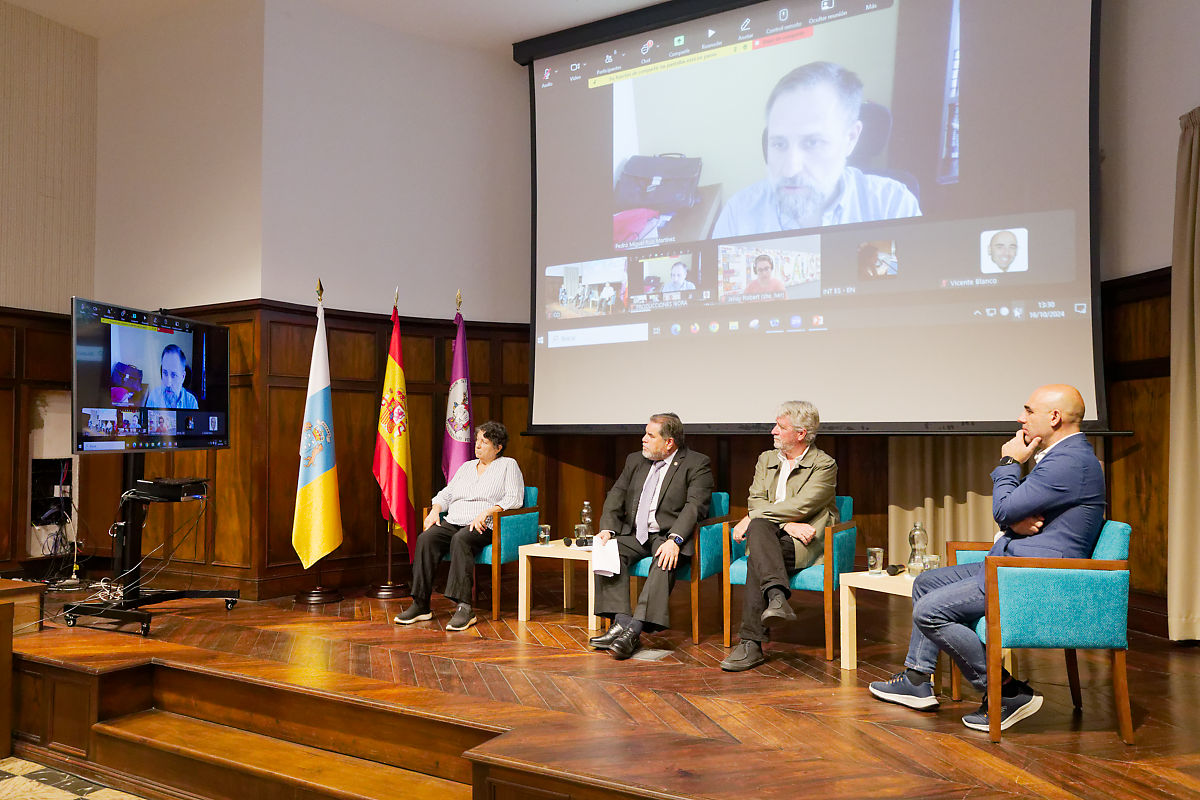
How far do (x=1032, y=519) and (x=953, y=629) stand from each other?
1.62 ft

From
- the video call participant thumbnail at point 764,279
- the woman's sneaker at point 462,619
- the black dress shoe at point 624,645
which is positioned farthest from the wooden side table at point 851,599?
the video call participant thumbnail at point 764,279

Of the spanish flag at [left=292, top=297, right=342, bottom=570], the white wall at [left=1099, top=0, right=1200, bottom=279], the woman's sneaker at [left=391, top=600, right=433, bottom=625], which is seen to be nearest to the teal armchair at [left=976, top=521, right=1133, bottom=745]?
the white wall at [left=1099, top=0, right=1200, bottom=279]

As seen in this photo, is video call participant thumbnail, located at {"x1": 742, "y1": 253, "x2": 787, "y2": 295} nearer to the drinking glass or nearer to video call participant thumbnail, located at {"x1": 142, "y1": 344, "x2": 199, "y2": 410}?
A: the drinking glass

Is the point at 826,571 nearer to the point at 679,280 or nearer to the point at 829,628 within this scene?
the point at 829,628

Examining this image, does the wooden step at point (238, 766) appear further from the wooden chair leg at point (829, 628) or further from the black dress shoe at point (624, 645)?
the wooden chair leg at point (829, 628)

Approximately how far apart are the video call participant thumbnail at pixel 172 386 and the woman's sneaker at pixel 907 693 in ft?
13.1

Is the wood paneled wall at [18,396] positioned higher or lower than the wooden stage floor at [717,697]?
higher

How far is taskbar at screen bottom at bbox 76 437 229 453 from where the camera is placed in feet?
Result: 14.0

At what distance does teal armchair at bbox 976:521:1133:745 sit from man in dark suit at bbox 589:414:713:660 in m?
1.61

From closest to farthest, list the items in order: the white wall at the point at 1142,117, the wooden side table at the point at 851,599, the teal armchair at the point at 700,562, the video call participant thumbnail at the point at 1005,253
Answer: the wooden side table at the point at 851,599
the teal armchair at the point at 700,562
the white wall at the point at 1142,117
the video call participant thumbnail at the point at 1005,253

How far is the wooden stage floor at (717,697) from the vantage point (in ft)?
8.21

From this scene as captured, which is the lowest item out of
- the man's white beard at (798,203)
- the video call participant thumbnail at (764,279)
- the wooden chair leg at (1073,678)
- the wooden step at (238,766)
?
the wooden step at (238,766)

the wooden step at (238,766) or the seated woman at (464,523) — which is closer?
the wooden step at (238,766)

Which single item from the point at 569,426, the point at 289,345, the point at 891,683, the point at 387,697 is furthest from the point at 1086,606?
the point at 289,345
